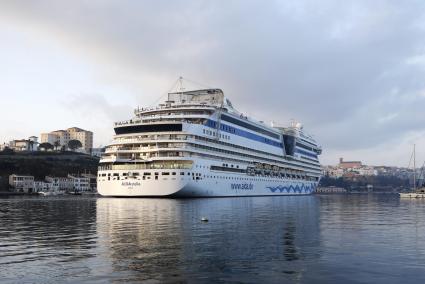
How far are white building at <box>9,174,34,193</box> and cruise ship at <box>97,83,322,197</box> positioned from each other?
309 feet

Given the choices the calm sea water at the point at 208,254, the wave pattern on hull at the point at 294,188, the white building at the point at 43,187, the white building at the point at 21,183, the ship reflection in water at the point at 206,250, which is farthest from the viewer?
the white building at the point at 43,187

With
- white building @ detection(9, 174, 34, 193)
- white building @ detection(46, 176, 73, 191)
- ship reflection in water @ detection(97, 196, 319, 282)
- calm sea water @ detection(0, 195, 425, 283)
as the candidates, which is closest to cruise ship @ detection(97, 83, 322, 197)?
ship reflection in water @ detection(97, 196, 319, 282)

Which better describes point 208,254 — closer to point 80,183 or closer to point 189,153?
point 189,153

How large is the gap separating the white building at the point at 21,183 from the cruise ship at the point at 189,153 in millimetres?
94196

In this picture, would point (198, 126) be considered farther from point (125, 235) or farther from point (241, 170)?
point (125, 235)

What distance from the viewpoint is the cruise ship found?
246 ft

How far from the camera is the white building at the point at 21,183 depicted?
16725cm

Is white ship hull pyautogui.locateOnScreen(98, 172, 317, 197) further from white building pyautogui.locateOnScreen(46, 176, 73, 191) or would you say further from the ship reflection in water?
white building pyautogui.locateOnScreen(46, 176, 73, 191)

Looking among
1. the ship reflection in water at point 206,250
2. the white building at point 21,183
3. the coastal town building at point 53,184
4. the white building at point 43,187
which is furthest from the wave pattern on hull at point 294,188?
the white building at point 21,183

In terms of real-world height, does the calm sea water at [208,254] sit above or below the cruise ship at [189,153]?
below

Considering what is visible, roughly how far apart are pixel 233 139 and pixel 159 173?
24.1 meters

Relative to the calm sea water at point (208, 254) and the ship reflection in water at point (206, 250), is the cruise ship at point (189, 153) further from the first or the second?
the calm sea water at point (208, 254)

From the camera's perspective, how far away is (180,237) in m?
25.7

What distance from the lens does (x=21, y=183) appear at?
555 ft
